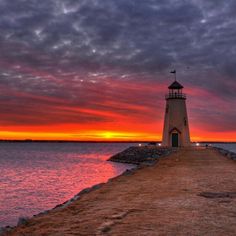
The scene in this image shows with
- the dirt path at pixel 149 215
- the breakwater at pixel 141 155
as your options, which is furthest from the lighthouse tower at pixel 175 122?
the dirt path at pixel 149 215

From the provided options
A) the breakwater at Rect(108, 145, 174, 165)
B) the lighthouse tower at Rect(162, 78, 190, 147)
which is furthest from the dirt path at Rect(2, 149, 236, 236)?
the lighthouse tower at Rect(162, 78, 190, 147)

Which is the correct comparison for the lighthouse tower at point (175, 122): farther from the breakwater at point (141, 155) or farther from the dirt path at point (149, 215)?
the dirt path at point (149, 215)

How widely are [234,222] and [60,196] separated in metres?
16.1

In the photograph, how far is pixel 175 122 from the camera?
166ft

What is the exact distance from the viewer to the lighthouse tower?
50.5 meters

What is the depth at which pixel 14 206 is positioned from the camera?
61.4 feet

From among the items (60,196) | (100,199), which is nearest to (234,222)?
(100,199)

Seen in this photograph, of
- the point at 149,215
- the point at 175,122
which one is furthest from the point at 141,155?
the point at 149,215

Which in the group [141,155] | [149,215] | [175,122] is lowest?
[149,215]

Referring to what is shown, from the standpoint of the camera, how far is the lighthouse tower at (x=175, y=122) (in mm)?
50531

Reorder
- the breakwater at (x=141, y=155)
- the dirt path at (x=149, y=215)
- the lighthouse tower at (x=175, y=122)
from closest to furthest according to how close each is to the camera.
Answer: the dirt path at (x=149, y=215)
the breakwater at (x=141, y=155)
the lighthouse tower at (x=175, y=122)

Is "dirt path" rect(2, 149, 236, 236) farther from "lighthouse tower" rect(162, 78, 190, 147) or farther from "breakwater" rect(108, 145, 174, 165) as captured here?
"lighthouse tower" rect(162, 78, 190, 147)

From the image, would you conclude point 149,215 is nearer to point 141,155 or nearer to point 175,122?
point 141,155

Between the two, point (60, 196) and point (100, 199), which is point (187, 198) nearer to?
point (100, 199)
